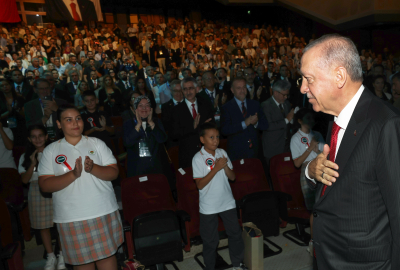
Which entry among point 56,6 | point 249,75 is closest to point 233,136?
point 249,75

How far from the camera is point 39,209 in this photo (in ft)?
9.45

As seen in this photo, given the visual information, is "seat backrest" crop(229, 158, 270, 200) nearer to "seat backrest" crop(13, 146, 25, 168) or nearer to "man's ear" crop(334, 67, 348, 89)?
"man's ear" crop(334, 67, 348, 89)

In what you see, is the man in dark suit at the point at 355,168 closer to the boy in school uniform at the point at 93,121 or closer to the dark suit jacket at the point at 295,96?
the boy in school uniform at the point at 93,121

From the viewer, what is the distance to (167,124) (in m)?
3.80

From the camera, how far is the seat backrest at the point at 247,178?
11.0 feet

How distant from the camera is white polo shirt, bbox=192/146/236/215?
8.54ft

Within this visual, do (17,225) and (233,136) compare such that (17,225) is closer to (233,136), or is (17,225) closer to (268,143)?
(233,136)

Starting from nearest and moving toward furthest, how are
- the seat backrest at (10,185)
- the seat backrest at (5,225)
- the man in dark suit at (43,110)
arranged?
the seat backrest at (5,225), the seat backrest at (10,185), the man in dark suit at (43,110)

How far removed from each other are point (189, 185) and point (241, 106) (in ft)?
4.36

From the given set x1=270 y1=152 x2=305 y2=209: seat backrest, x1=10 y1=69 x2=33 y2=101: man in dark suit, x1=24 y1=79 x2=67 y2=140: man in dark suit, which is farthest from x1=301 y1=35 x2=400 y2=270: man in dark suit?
x1=10 y1=69 x2=33 y2=101: man in dark suit

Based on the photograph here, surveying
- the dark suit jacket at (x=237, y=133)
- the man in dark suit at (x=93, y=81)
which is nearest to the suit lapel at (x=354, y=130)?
the dark suit jacket at (x=237, y=133)

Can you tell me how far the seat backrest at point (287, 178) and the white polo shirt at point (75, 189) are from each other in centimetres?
204

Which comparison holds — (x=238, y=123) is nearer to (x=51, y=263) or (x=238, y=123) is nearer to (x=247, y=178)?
(x=247, y=178)

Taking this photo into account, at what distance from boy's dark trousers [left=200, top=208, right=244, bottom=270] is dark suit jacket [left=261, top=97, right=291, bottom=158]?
1.53 meters
